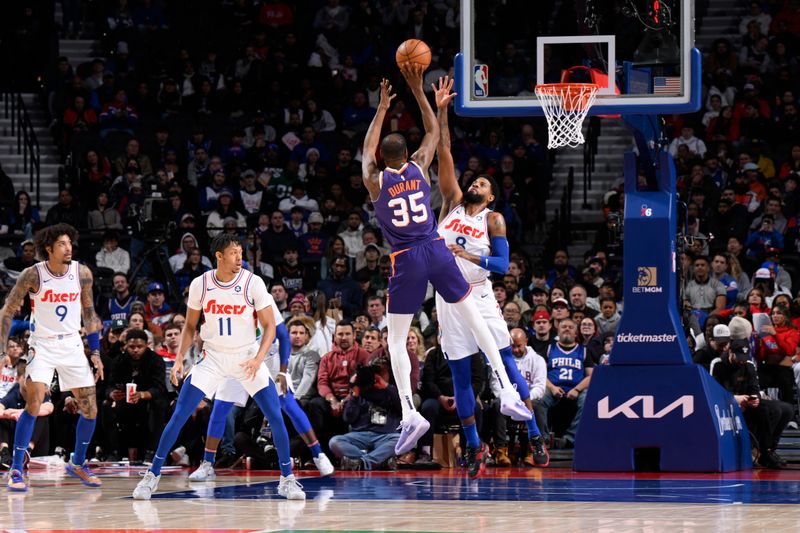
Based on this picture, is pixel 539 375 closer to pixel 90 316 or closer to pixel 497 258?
pixel 497 258

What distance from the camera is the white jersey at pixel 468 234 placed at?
39.7 feet

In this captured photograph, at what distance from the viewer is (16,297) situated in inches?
474

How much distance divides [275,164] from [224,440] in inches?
297

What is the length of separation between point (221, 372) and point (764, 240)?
30.8ft

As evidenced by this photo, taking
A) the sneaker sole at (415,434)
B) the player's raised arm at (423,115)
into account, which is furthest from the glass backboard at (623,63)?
the sneaker sole at (415,434)

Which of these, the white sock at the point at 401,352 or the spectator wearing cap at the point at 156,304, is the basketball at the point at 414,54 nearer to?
the white sock at the point at 401,352

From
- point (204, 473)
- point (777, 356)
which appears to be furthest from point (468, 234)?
point (777, 356)

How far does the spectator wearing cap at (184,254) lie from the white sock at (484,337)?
8920 millimetres

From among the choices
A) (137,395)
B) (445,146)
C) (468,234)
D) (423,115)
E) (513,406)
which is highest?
(423,115)

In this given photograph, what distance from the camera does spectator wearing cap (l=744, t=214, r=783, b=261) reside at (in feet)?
58.5

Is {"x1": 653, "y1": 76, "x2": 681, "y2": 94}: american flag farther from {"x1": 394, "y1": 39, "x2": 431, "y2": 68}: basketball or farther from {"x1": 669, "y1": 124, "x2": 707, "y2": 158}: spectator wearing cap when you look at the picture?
{"x1": 669, "y1": 124, "x2": 707, "y2": 158}: spectator wearing cap

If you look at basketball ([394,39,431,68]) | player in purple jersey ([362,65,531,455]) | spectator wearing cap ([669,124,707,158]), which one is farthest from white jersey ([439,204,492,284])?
spectator wearing cap ([669,124,707,158])

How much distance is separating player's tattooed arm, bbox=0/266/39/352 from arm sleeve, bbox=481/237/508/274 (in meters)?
4.08

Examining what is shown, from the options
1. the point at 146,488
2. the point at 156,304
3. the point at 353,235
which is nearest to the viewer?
the point at 146,488
